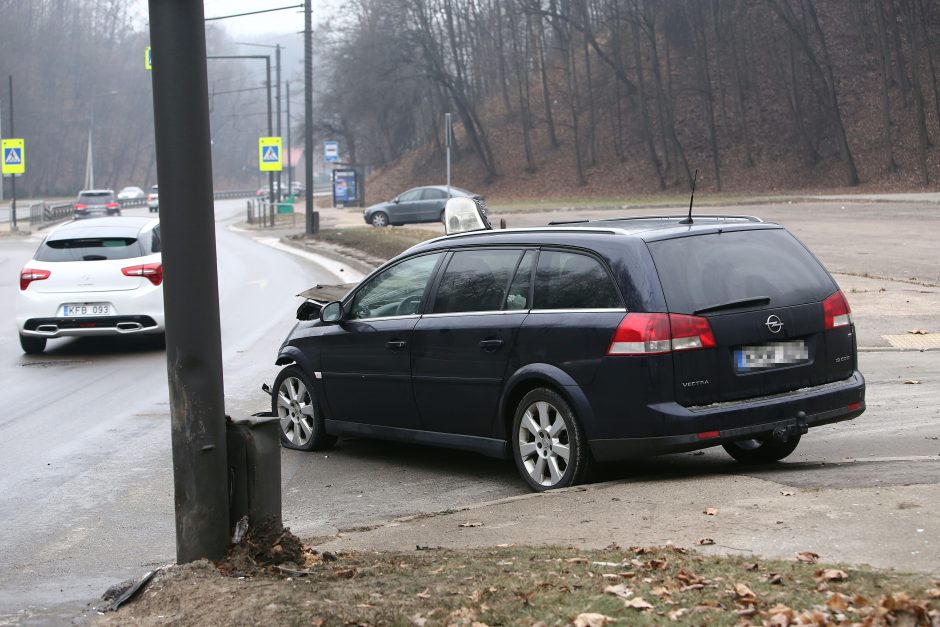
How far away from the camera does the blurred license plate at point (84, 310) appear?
1504 cm

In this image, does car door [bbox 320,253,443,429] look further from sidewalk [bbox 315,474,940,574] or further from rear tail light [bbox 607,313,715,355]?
rear tail light [bbox 607,313,715,355]

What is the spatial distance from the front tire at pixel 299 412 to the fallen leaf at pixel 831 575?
16.4ft

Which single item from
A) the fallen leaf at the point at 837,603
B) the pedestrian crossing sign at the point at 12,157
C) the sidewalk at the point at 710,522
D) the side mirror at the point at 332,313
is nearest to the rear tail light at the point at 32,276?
the side mirror at the point at 332,313

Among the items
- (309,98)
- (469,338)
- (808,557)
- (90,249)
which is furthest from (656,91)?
(808,557)

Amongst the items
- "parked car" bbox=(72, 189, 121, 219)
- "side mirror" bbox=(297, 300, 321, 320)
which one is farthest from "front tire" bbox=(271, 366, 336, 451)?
"parked car" bbox=(72, 189, 121, 219)

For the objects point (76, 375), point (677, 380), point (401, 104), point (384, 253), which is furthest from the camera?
point (401, 104)

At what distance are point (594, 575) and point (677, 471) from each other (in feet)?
9.65

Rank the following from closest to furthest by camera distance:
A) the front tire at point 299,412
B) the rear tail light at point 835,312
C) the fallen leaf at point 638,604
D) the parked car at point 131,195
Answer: the fallen leaf at point 638,604, the rear tail light at point 835,312, the front tire at point 299,412, the parked car at point 131,195

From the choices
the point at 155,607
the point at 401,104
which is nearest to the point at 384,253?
the point at 155,607

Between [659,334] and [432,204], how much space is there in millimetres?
38314

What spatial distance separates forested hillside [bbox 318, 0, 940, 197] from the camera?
2219 inches

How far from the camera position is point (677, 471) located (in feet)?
25.6

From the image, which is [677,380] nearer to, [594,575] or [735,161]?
[594,575]

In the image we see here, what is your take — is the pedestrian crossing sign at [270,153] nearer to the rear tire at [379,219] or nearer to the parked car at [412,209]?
the rear tire at [379,219]
